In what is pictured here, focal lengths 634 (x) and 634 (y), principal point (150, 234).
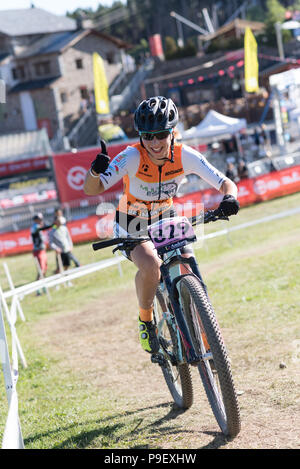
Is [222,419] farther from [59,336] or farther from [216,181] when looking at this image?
[59,336]

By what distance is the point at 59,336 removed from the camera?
10.7m

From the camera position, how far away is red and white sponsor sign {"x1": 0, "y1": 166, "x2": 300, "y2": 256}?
2464 cm

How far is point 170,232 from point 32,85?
64.9 meters

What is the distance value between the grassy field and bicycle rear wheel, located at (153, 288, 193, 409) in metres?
0.15

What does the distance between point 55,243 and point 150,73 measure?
46733 mm

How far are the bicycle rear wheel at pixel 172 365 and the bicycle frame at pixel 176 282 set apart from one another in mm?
108

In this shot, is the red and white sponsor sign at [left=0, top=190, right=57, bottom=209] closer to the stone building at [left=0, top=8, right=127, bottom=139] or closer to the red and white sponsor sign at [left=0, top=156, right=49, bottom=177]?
the red and white sponsor sign at [left=0, top=156, right=49, bottom=177]

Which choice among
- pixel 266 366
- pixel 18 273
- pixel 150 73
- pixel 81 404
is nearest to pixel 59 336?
A: pixel 81 404

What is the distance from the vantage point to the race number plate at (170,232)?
5.00 metres

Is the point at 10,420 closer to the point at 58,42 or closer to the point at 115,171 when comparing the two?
the point at 115,171

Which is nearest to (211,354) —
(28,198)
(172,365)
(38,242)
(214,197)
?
(172,365)

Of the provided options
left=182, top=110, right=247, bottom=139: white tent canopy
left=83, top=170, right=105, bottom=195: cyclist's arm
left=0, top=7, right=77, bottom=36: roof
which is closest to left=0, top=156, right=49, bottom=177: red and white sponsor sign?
left=182, top=110, right=247, bottom=139: white tent canopy

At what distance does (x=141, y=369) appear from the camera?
757cm
